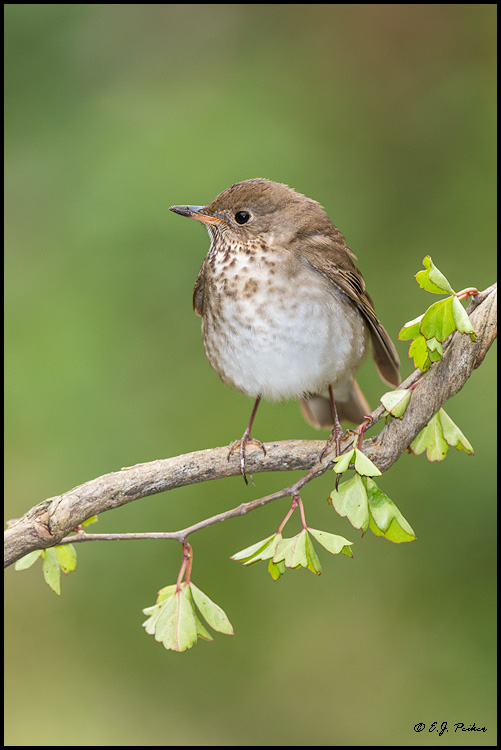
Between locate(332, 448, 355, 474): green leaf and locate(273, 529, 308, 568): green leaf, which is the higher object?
locate(332, 448, 355, 474): green leaf

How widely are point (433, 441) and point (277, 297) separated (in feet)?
2.27

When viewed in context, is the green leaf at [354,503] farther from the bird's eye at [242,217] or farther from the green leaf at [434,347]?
the bird's eye at [242,217]

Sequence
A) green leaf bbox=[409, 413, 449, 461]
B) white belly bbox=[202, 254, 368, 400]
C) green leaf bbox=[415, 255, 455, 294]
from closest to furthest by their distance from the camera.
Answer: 1. green leaf bbox=[415, 255, 455, 294]
2. green leaf bbox=[409, 413, 449, 461]
3. white belly bbox=[202, 254, 368, 400]

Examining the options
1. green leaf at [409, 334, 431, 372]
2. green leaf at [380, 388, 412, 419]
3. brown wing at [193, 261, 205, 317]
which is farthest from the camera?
brown wing at [193, 261, 205, 317]

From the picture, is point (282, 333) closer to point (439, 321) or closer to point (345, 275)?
point (345, 275)

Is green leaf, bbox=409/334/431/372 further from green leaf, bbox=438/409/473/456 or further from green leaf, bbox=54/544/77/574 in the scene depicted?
green leaf, bbox=54/544/77/574

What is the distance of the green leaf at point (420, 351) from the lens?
5.74ft

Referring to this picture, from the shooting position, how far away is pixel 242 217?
2520mm

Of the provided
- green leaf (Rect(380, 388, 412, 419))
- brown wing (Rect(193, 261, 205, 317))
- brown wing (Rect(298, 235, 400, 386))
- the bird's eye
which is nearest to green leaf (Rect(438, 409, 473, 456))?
green leaf (Rect(380, 388, 412, 419))

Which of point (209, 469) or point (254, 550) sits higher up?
point (209, 469)

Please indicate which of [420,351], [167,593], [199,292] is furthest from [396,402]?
[199,292]

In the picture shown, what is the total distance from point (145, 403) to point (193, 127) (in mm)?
1306

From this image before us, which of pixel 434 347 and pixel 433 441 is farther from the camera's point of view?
pixel 433 441

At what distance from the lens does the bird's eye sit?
8.25ft
